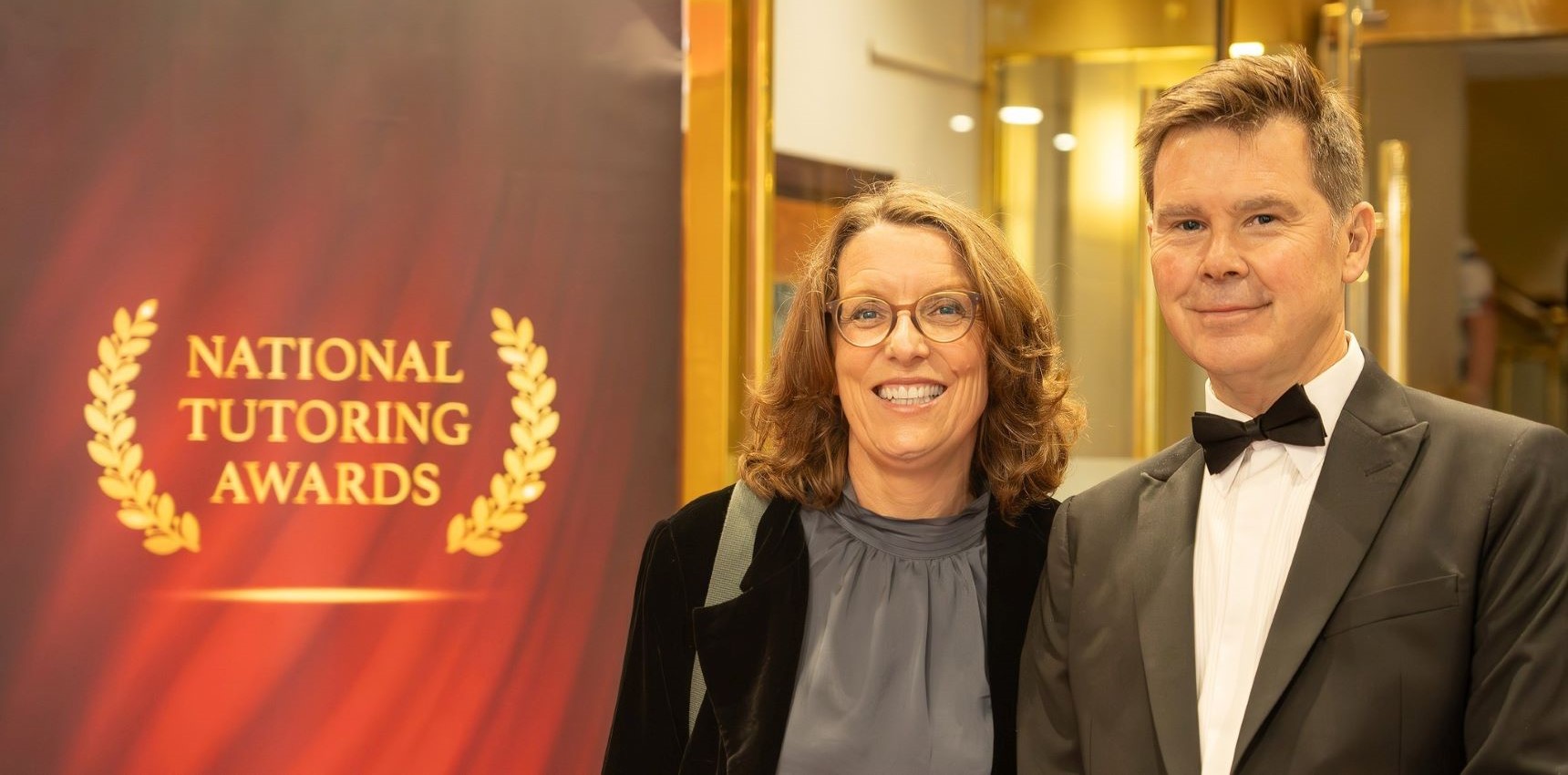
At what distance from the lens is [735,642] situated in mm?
2270

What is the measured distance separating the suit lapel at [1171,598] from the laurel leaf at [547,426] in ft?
4.80

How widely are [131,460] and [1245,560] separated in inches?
85.1

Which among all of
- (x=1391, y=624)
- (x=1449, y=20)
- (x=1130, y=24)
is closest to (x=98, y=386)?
(x=1391, y=624)

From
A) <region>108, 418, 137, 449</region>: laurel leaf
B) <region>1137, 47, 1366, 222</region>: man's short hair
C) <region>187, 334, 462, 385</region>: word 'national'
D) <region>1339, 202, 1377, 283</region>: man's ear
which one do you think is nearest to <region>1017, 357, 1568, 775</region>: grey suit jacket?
<region>1339, 202, 1377, 283</region>: man's ear

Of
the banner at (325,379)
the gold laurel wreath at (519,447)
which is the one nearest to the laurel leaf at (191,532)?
the banner at (325,379)

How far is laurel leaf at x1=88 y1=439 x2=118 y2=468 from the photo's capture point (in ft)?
9.53

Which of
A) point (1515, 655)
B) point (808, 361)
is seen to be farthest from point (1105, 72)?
point (1515, 655)

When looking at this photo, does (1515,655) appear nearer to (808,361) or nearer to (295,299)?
(808,361)

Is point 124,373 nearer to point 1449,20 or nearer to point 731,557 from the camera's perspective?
point 731,557

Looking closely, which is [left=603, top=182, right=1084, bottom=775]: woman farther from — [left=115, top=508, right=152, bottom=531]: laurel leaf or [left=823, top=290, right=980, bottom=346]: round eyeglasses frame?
[left=115, top=508, right=152, bottom=531]: laurel leaf

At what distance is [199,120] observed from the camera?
9.67 ft

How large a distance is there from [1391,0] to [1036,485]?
237 centimetres

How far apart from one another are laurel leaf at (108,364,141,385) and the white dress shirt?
210cm

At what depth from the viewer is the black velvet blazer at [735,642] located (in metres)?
2.21
